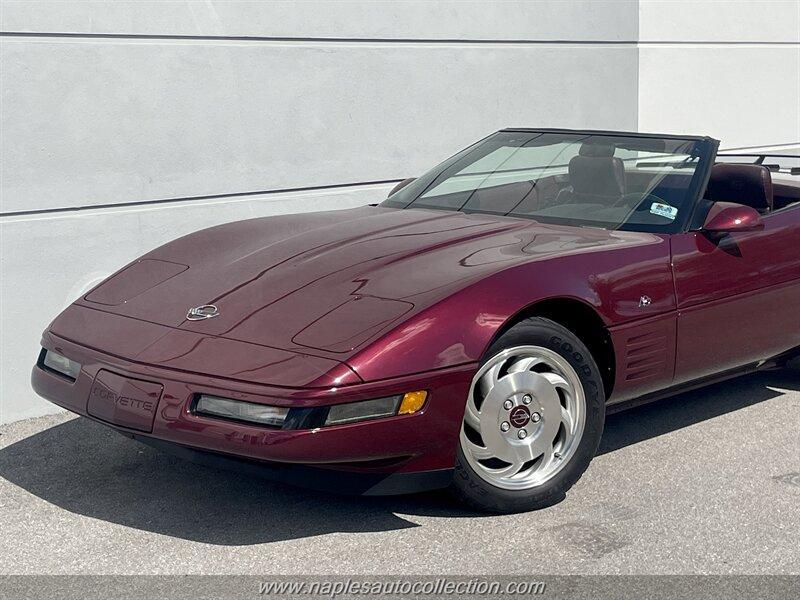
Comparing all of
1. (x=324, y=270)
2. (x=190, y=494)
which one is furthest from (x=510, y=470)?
(x=190, y=494)

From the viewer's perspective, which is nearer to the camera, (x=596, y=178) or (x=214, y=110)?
(x=596, y=178)

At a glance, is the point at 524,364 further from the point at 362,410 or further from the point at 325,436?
the point at 325,436

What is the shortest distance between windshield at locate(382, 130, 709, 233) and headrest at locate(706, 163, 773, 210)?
396mm

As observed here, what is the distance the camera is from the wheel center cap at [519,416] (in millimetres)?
3980

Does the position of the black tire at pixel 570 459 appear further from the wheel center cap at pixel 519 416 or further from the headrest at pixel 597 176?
the headrest at pixel 597 176

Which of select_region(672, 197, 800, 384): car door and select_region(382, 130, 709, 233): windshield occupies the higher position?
select_region(382, 130, 709, 233): windshield

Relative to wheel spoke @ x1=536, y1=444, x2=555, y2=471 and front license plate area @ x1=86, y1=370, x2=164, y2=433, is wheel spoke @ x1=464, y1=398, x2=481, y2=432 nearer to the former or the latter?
wheel spoke @ x1=536, y1=444, x2=555, y2=471

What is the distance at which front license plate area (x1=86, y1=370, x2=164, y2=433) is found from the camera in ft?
12.2

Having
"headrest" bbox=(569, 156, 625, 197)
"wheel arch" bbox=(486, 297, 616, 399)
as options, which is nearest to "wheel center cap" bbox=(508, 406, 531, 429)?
"wheel arch" bbox=(486, 297, 616, 399)

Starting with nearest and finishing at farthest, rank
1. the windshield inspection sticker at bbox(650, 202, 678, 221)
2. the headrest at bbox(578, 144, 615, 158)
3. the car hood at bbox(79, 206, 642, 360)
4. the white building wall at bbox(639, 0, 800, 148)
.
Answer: the car hood at bbox(79, 206, 642, 360) < the windshield inspection sticker at bbox(650, 202, 678, 221) < the headrest at bbox(578, 144, 615, 158) < the white building wall at bbox(639, 0, 800, 148)

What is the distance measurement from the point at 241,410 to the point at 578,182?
2184mm

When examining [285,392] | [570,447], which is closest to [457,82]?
[570,447]

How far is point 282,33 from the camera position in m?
6.62

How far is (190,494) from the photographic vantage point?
4223 millimetres
